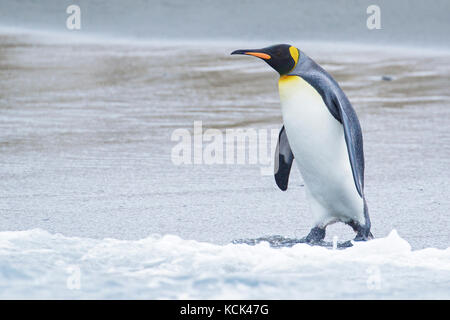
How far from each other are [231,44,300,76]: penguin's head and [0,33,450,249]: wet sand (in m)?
0.76

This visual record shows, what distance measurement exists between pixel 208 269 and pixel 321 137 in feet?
2.31

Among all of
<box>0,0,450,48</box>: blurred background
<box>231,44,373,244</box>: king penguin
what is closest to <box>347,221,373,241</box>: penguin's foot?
<box>231,44,373,244</box>: king penguin

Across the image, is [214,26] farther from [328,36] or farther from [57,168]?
[57,168]

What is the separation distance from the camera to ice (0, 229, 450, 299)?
9.73 ft

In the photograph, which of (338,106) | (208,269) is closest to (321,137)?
(338,106)

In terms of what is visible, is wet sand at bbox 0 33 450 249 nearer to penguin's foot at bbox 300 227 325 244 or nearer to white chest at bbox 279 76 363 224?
penguin's foot at bbox 300 227 325 244

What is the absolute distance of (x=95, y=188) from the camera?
181 inches

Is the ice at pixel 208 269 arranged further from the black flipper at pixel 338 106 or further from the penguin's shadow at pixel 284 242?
the black flipper at pixel 338 106

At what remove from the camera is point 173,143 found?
5.81m

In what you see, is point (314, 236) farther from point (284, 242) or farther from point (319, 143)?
point (319, 143)
